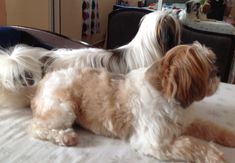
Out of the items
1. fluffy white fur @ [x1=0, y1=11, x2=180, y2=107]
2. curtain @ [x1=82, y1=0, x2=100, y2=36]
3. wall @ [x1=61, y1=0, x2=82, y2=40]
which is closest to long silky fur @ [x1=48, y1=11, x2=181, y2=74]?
fluffy white fur @ [x1=0, y1=11, x2=180, y2=107]

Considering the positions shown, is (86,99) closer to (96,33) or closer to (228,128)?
(228,128)

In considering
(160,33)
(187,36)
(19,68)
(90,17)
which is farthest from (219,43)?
(90,17)

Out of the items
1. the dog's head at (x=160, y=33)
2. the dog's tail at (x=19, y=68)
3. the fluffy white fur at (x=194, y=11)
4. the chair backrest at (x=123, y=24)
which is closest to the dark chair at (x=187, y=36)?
the chair backrest at (x=123, y=24)

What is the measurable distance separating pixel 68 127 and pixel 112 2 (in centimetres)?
410

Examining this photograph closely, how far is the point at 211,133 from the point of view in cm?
128

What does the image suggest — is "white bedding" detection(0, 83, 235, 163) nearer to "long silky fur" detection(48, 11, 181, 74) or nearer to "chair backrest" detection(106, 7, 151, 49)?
"long silky fur" detection(48, 11, 181, 74)

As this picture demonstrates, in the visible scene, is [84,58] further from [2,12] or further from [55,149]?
[2,12]

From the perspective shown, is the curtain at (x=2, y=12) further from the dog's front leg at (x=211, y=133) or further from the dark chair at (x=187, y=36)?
the dog's front leg at (x=211, y=133)

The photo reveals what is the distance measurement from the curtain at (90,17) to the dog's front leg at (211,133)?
3213mm

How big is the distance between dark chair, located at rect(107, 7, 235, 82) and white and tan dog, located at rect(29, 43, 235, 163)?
4.90ft

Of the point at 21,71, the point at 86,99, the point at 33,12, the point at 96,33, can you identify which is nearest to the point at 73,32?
the point at 96,33

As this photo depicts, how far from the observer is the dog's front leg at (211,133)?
4.14 ft

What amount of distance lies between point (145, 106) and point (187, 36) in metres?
1.78

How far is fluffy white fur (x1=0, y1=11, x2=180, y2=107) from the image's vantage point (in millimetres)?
1449
